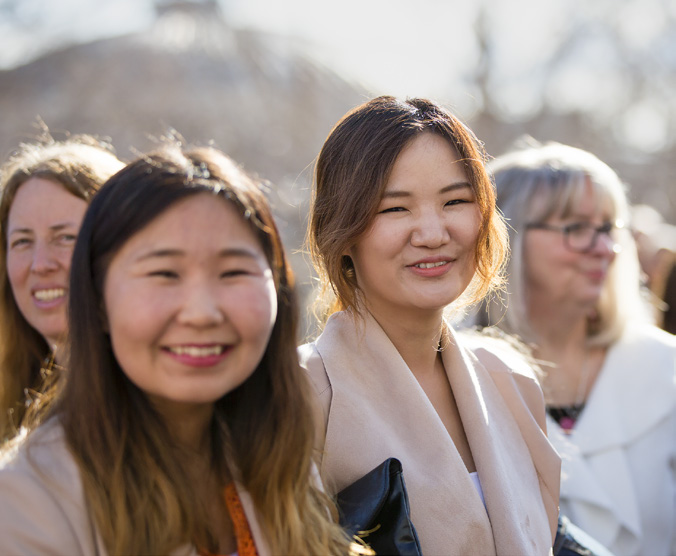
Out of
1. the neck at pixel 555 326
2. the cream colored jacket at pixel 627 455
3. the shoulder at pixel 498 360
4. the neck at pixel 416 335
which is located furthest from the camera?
the neck at pixel 555 326

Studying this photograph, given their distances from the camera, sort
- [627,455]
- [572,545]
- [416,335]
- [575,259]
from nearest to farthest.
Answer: [416,335], [572,545], [627,455], [575,259]

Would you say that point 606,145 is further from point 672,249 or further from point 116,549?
point 116,549

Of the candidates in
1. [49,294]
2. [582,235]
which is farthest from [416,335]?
[582,235]

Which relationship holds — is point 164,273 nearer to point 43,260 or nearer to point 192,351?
point 192,351

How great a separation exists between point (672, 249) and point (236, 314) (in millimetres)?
3899

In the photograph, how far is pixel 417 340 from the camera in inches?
95.1

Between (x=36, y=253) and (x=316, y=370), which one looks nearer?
(x=316, y=370)

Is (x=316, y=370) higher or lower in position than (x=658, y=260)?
lower

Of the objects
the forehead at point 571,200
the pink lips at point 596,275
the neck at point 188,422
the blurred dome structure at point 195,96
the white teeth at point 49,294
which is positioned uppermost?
the blurred dome structure at point 195,96

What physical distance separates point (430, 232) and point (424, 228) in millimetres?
24

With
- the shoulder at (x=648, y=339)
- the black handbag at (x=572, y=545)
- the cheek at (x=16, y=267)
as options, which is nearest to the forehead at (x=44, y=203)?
the cheek at (x=16, y=267)

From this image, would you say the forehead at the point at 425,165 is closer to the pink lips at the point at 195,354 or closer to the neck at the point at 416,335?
the neck at the point at 416,335

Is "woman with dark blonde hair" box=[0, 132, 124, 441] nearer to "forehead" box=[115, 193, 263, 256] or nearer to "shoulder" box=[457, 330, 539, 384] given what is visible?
"forehead" box=[115, 193, 263, 256]

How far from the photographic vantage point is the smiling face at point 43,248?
2.46 m
